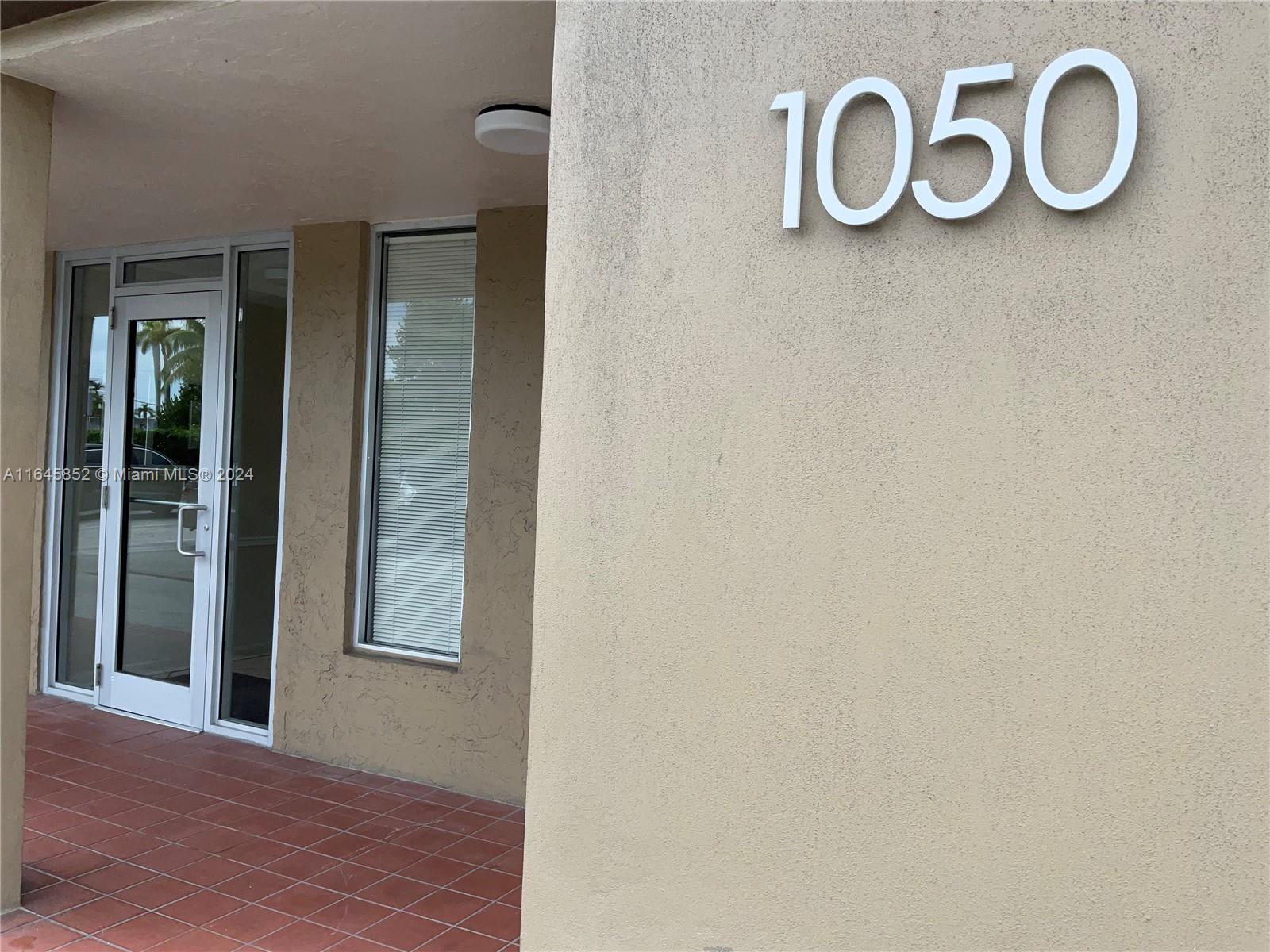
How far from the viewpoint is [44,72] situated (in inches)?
133

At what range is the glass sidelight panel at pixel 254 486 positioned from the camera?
18.4ft

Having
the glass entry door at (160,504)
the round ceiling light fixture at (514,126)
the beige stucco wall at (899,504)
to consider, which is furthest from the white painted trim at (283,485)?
the beige stucco wall at (899,504)

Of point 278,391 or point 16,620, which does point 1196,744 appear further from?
point 278,391

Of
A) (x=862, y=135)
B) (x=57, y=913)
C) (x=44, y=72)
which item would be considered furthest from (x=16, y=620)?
(x=862, y=135)

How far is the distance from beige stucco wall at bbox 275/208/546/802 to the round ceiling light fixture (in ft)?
3.51

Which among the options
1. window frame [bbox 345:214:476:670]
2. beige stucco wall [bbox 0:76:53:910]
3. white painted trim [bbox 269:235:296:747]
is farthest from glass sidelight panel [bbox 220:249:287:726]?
beige stucco wall [bbox 0:76:53:910]

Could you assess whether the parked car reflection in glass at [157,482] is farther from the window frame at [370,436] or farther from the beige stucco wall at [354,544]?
the window frame at [370,436]

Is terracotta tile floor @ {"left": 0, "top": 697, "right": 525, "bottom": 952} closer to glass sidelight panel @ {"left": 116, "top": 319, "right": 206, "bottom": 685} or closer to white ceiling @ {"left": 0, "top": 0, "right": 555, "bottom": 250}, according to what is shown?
glass sidelight panel @ {"left": 116, "top": 319, "right": 206, "bottom": 685}

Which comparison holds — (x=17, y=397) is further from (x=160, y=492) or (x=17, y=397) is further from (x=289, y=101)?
(x=160, y=492)

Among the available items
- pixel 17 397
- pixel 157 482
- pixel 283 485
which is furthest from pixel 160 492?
pixel 17 397

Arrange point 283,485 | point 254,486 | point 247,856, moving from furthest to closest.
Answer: point 254,486
point 283,485
point 247,856

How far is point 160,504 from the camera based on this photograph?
599 cm

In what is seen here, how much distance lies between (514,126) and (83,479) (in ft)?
15.0

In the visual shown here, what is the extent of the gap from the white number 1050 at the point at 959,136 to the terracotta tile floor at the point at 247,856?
267cm
